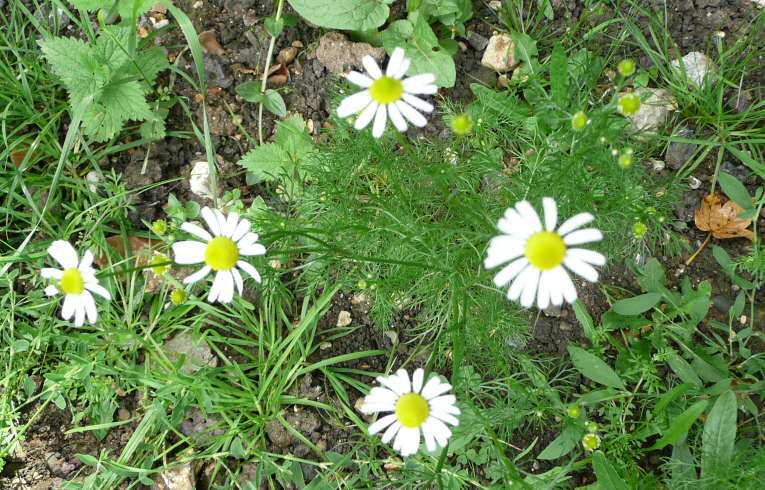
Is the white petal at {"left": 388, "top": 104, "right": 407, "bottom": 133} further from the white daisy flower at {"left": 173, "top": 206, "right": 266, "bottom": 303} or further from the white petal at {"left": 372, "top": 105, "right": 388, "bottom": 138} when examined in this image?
the white daisy flower at {"left": 173, "top": 206, "right": 266, "bottom": 303}

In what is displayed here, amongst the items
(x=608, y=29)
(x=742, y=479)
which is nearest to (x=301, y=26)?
(x=608, y=29)

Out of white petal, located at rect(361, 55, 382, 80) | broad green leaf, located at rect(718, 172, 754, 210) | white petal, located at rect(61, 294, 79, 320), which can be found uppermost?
broad green leaf, located at rect(718, 172, 754, 210)

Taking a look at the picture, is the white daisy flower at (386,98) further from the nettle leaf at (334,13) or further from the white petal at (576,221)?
the nettle leaf at (334,13)

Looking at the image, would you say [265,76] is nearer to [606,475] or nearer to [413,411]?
[413,411]

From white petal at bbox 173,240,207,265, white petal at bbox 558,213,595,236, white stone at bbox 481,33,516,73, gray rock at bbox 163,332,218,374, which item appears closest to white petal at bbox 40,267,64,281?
white petal at bbox 173,240,207,265

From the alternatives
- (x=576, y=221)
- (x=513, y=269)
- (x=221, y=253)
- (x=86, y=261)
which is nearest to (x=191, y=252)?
(x=221, y=253)

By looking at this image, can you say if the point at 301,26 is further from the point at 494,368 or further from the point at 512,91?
the point at 494,368

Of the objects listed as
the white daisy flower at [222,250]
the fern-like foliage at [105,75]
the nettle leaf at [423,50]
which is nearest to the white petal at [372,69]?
the white daisy flower at [222,250]
